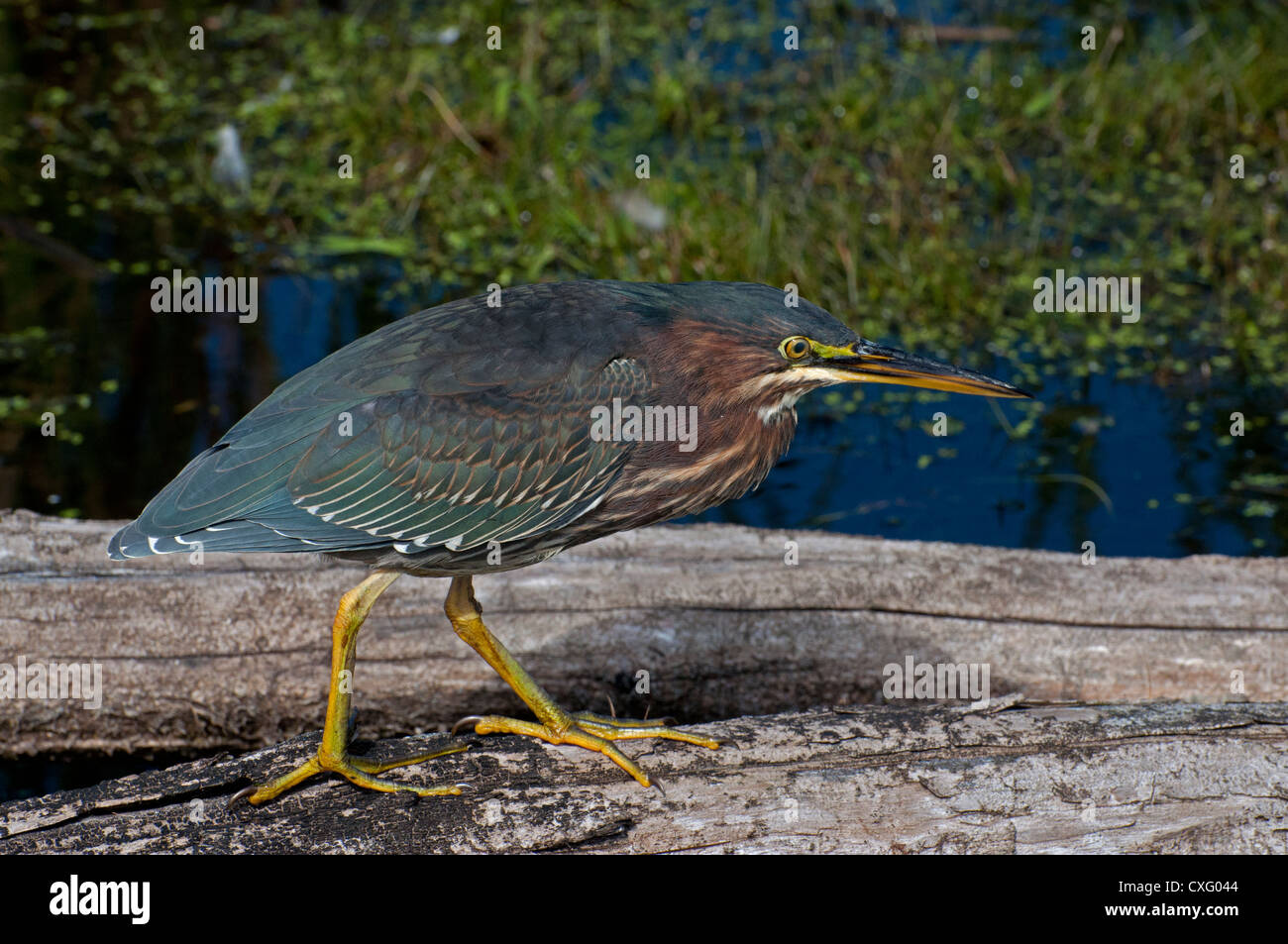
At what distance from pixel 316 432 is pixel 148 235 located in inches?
197

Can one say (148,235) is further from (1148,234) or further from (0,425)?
(1148,234)

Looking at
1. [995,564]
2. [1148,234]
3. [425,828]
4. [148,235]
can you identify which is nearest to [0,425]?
[148,235]

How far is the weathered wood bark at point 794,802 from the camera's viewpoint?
3781 millimetres

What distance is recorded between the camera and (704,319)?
390 centimetres

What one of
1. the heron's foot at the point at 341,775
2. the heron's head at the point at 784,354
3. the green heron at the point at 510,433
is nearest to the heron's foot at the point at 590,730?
the green heron at the point at 510,433

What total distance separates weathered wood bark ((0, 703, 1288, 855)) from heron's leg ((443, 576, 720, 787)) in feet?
0.36

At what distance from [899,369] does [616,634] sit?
1.43 m

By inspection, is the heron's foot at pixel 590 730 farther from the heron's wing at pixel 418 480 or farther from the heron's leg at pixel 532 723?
the heron's wing at pixel 418 480

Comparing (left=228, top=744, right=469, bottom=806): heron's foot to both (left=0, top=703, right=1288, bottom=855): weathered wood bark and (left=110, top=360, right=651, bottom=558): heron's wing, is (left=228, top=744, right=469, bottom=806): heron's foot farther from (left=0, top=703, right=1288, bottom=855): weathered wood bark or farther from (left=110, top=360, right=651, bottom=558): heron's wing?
(left=110, top=360, right=651, bottom=558): heron's wing

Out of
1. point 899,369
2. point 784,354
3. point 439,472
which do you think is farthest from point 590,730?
point 899,369

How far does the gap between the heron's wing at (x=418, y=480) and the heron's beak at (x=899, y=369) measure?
0.51 metres

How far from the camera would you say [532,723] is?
430 cm

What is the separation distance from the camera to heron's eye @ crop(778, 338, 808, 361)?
3.86 m

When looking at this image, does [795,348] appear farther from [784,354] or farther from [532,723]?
[532,723]
